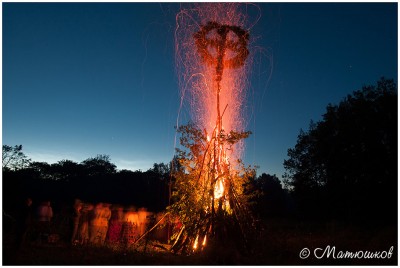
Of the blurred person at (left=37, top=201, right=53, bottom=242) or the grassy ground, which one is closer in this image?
the grassy ground

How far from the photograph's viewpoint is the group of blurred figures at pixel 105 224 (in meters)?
12.4

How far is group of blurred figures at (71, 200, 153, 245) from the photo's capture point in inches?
487

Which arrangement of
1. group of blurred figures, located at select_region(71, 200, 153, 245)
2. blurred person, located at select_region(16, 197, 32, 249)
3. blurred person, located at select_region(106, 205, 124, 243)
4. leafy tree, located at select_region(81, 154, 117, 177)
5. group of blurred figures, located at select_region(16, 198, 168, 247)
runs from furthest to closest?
leafy tree, located at select_region(81, 154, 117, 177) → blurred person, located at select_region(106, 205, 124, 243) → group of blurred figures, located at select_region(71, 200, 153, 245) → group of blurred figures, located at select_region(16, 198, 168, 247) → blurred person, located at select_region(16, 197, 32, 249)

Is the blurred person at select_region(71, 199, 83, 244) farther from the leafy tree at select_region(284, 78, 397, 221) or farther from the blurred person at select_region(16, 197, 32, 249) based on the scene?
the leafy tree at select_region(284, 78, 397, 221)

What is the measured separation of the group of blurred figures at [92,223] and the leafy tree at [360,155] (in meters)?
18.8

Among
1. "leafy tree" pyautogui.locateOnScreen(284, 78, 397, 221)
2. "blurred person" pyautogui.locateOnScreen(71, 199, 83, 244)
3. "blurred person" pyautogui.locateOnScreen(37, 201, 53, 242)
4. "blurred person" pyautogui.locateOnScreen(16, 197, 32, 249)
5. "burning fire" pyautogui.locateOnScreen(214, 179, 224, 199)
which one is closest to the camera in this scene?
"blurred person" pyautogui.locateOnScreen(16, 197, 32, 249)

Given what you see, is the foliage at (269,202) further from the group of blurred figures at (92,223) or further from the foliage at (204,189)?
the group of blurred figures at (92,223)

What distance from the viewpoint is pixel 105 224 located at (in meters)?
12.9

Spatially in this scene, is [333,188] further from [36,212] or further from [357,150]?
[36,212]

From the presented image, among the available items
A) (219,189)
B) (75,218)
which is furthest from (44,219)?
(219,189)

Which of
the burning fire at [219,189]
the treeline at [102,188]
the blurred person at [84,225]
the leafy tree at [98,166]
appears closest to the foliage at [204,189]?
the burning fire at [219,189]

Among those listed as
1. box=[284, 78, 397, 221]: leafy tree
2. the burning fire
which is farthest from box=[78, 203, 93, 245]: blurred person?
box=[284, 78, 397, 221]: leafy tree

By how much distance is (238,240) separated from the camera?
37.6 feet

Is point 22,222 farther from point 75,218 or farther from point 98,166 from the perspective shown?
point 98,166
